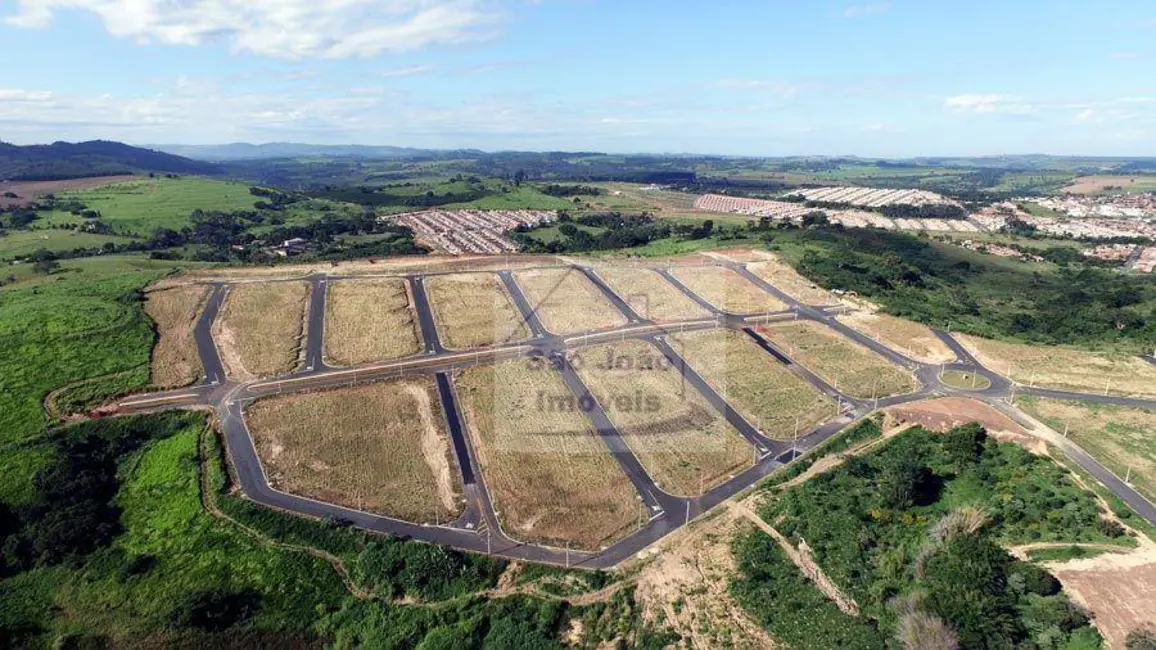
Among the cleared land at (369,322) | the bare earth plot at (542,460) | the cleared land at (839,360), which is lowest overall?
the bare earth plot at (542,460)

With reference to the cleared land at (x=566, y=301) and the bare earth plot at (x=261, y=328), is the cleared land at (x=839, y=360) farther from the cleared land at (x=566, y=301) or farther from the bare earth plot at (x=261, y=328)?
the bare earth plot at (x=261, y=328)

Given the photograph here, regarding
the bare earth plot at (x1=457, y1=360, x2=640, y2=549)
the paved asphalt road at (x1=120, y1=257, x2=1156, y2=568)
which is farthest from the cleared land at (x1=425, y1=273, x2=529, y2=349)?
the bare earth plot at (x1=457, y1=360, x2=640, y2=549)

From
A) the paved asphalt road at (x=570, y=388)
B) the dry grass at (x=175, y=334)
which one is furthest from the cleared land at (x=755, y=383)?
the dry grass at (x=175, y=334)

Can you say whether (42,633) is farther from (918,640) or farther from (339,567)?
(918,640)

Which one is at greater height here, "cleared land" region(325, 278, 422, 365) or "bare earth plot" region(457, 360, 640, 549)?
"cleared land" region(325, 278, 422, 365)

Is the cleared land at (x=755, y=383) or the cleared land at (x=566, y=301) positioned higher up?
the cleared land at (x=566, y=301)

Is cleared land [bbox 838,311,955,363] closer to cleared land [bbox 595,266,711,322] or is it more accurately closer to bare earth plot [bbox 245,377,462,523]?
cleared land [bbox 595,266,711,322]
